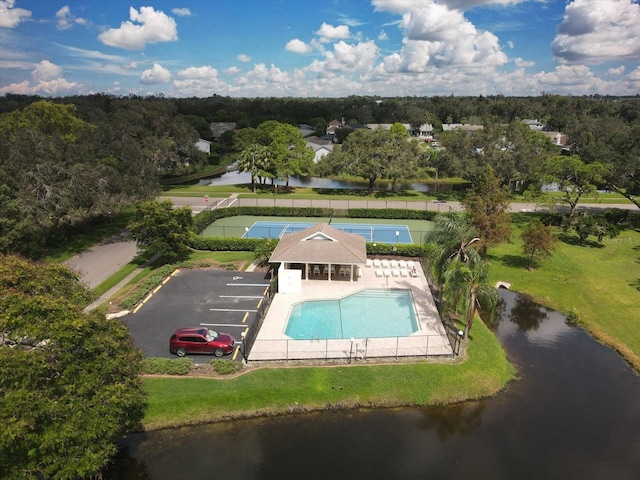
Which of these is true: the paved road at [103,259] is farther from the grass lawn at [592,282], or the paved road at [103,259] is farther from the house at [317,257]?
the grass lawn at [592,282]

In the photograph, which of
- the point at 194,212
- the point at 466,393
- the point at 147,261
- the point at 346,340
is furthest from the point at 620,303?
the point at 194,212

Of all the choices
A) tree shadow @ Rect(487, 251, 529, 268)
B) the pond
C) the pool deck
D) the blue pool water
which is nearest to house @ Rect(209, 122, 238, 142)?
the pond

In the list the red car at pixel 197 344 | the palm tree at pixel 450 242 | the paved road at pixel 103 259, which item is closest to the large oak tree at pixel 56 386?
the red car at pixel 197 344

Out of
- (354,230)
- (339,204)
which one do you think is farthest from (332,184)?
(354,230)

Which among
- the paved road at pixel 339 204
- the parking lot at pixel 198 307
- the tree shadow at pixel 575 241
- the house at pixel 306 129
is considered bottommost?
the parking lot at pixel 198 307

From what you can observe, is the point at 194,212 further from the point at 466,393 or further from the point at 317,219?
the point at 466,393

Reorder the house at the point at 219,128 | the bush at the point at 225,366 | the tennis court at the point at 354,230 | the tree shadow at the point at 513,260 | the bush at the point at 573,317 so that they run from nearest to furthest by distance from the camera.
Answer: the bush at the point at 225,366, the bush at the point at 573,317, the tree shadow at the point at 513,260, the tennis court at the point at 354,230, the house at the point at 219,128

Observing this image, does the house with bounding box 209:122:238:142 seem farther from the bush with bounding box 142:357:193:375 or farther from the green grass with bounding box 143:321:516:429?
the green grass with bounding box 143:321:516:429

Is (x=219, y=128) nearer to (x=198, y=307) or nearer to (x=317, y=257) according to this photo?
(x=317, y=257)
